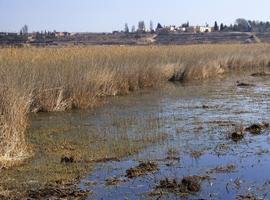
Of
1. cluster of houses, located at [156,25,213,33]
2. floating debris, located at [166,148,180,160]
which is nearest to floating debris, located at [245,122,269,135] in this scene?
floating debris, located at [166,148,180,160]

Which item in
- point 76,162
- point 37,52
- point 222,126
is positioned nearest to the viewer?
point 76,162

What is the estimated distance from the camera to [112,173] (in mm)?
8016

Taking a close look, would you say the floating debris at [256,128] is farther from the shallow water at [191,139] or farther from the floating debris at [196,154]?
the floating debris at [196,154]

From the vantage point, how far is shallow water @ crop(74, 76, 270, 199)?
7296 millimetres

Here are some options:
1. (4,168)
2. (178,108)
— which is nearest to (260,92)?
(178,108)

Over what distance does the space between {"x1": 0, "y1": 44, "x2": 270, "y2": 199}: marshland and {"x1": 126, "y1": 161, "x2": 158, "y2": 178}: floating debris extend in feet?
0.05

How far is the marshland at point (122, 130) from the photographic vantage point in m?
7.38

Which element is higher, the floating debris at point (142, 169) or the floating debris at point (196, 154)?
the floating debris at point (142, 169)

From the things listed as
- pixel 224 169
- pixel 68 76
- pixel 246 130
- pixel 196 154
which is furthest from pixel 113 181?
pixel 68 76

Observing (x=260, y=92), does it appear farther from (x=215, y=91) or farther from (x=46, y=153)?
(x=46, y=153)

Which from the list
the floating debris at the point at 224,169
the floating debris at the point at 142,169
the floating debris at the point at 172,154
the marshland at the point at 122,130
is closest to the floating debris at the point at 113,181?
the marshland at the point at 122,130

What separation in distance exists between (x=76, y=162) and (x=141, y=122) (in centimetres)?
413

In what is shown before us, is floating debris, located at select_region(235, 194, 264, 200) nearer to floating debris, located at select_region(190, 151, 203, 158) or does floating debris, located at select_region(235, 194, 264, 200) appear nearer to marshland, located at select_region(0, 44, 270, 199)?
marshland, located at select_region(0, 44, 270, 199)

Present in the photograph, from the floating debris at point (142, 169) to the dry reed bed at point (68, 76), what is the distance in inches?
70.8
